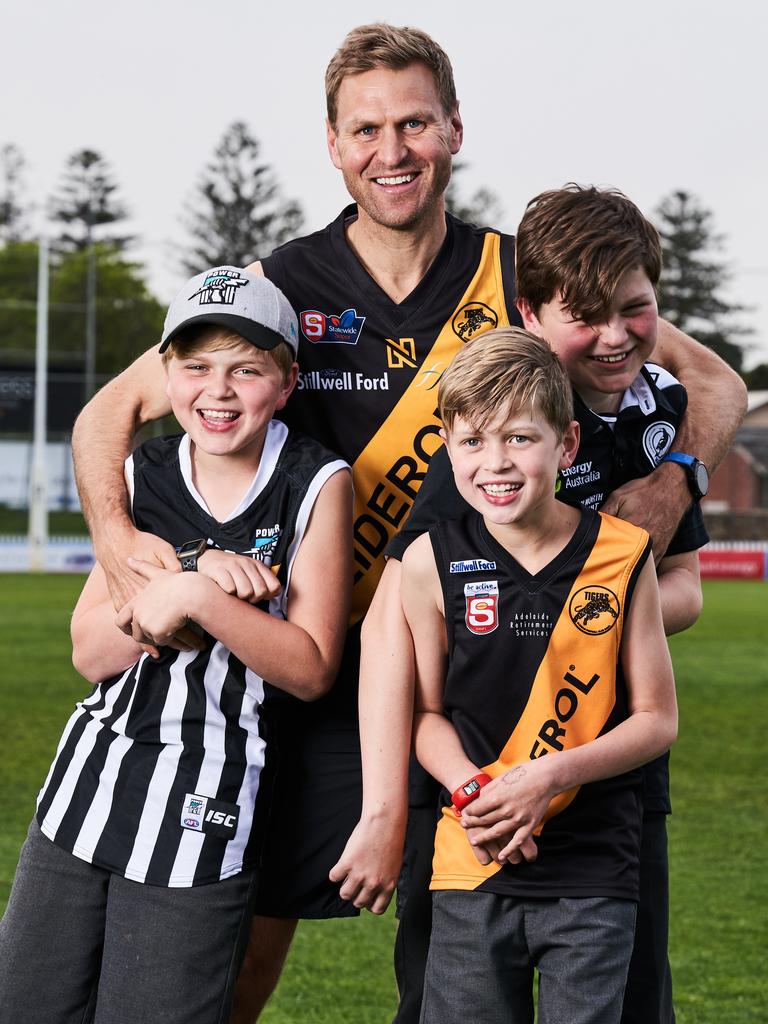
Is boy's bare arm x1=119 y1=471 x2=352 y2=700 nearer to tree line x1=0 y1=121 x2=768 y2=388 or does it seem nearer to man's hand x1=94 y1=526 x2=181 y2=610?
man's hand x1=94 y1=526 x2=181 y2=610

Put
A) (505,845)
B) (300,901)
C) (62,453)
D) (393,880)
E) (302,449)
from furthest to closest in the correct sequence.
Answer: (62,453)
(300,901)
(302,449)
(393,880)
(505,845)

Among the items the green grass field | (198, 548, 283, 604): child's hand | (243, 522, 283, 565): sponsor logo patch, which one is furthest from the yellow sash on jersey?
the green grass field

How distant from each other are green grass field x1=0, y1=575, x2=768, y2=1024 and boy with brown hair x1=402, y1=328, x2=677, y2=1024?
2.01 metres

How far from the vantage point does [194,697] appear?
2.68 metres

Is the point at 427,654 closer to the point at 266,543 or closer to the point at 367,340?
the point at 266,543

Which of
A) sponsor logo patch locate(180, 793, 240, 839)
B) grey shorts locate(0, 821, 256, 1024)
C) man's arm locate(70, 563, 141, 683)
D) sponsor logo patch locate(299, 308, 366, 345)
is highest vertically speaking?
sponsor logo patch locate(299, 308, 366, 345)

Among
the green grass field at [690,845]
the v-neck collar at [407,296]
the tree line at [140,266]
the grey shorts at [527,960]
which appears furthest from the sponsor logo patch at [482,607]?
the tree line at [140,266]

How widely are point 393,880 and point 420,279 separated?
54.0 inches

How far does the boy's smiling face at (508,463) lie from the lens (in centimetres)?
251

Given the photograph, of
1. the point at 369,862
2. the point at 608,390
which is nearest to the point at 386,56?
the point at 608,390

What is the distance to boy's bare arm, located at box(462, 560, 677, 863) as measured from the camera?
8.10ft

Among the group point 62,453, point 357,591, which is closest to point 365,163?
point 357,591

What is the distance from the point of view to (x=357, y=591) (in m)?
3.18

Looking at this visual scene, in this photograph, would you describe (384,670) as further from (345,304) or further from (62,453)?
(62,453)
